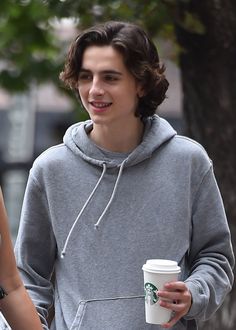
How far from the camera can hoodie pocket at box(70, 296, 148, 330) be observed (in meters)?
3.12

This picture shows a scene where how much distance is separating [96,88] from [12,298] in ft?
2.51

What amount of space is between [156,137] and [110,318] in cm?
60

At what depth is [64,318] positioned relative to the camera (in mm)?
3188

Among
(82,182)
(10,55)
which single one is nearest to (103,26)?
(82,182)

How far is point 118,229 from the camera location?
10.3ft

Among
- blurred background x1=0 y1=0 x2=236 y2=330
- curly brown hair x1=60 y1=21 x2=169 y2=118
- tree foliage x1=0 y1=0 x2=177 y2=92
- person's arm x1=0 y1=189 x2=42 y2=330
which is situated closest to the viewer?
person's arm x1=0 y1=189 x2=42 y2=330

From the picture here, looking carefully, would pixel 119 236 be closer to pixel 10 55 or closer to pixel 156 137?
pixel 156 137

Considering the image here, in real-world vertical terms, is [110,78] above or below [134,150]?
above

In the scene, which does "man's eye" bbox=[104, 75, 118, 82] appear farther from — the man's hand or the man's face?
the man's hand

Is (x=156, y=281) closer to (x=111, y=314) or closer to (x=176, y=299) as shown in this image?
(x=176, y=299)

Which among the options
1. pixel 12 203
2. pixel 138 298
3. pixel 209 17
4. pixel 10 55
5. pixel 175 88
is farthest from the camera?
pixel 175 88

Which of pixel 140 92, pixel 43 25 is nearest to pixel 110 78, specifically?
pixel 140 92

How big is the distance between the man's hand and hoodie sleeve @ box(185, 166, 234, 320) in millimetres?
153

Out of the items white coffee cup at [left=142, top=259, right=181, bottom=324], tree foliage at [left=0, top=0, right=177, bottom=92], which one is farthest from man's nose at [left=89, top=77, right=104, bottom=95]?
tree foliage at [left=0, top=0, right=177, bottom=92]
